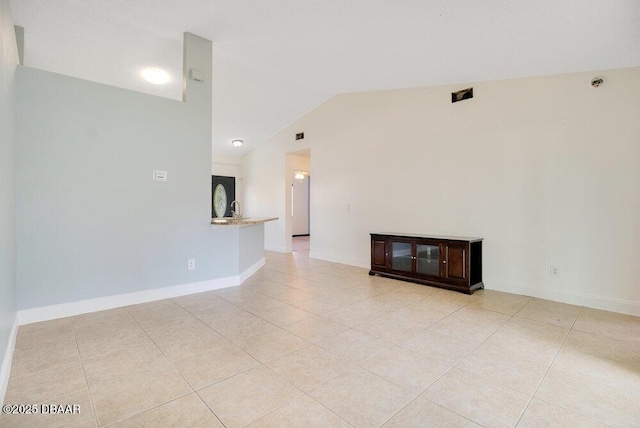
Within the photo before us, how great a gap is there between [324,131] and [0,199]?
15.9 feet

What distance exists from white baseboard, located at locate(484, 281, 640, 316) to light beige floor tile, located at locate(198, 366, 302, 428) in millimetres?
3203

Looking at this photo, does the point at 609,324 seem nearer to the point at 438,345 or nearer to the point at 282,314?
the point at 438,345

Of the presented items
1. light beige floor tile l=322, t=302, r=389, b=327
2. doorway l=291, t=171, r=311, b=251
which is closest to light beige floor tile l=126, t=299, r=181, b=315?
light beige floor tile l=322, t=302, r=389, b=327

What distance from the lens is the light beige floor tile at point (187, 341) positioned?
6.99 ft

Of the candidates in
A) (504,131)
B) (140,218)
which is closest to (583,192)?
(504,131)

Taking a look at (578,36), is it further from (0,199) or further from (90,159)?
(90,159)

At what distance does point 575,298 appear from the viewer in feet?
10.7

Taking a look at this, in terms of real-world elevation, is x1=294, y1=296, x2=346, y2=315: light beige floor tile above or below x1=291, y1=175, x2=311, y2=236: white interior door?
below

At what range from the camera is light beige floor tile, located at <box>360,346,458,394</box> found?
178 centimetres

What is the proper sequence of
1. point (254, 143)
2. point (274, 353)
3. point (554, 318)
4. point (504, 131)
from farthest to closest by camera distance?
1. point (254, 143)
2. point (504, 131)
3. point (554, 318)
4. point (274, 353)

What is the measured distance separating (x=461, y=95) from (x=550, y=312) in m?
2.82

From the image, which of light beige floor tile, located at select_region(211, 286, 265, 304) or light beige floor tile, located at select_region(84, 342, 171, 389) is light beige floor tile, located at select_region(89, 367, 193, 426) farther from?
light beige floor tile, located at select_region(211, 286, 265, 304)

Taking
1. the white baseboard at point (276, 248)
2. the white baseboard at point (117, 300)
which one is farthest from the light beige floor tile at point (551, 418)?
the white baseboard at point (276, 248)

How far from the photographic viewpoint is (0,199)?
5.74ft
